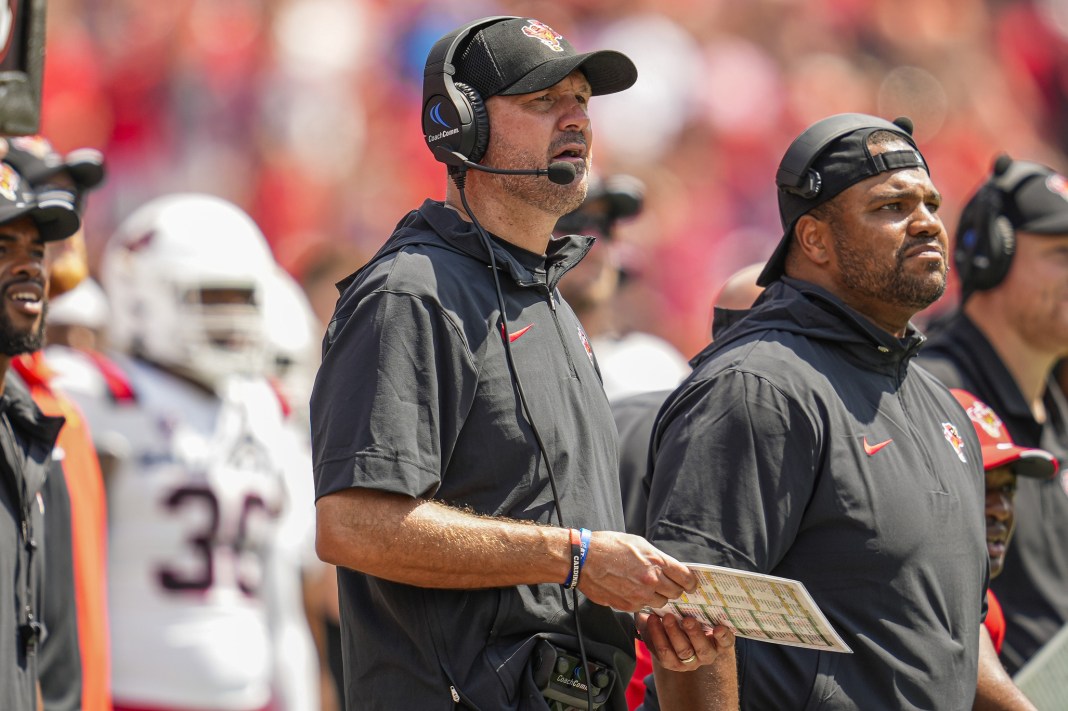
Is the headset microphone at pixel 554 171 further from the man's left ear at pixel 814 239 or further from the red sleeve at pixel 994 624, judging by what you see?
the red sleeve at pixel 994 624

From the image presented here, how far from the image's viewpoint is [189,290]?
6133mm

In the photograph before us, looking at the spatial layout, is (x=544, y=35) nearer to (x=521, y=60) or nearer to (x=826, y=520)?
(x=521, y=60)

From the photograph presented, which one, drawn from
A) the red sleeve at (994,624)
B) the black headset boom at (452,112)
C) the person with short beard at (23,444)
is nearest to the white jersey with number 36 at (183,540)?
the person with short beard at (23,444)

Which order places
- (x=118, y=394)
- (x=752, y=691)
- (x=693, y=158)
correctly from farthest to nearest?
(x=693, y=158) < (x=118, y=394) < (x=752, y=691)

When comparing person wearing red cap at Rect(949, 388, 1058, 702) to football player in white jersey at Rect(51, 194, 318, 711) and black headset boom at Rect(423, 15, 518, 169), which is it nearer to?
black headset boom at Rect(423, 15, 518, 169)

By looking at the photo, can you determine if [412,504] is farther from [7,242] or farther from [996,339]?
[996,339]

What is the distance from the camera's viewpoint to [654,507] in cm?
319

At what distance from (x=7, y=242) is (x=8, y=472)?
0.64 m

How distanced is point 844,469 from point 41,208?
7.15 ft

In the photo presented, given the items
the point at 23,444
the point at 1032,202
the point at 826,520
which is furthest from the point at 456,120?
the point at 1032,202

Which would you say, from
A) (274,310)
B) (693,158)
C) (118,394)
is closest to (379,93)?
(693,158)

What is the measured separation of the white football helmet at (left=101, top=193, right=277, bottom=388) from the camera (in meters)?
6.02

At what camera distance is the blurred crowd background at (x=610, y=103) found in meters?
9.04

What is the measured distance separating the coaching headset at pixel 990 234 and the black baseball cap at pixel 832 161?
1647 mm
